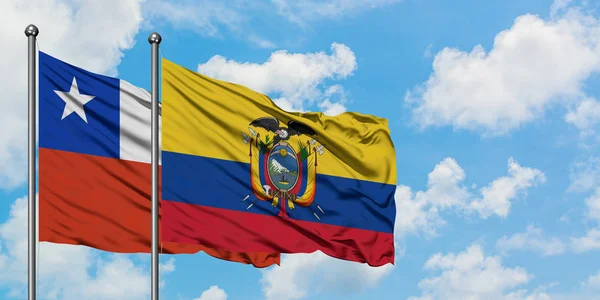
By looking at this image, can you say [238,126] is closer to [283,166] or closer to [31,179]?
[283,166]

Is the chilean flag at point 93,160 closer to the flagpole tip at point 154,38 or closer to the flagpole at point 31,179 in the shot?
the flagpole at point 31,179

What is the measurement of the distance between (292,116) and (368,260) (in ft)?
10.8

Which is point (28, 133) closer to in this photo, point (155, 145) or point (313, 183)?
point (155, 145)

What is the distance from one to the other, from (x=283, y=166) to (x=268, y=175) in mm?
467

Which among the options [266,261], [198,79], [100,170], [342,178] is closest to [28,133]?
[100,170]

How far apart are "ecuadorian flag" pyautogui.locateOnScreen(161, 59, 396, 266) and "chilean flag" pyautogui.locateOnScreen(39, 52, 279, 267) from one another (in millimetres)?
641

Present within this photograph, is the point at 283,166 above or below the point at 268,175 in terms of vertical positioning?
above

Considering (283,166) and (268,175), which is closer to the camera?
(268,175)

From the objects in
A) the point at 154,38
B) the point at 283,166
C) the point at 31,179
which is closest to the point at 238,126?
the point at 283,166

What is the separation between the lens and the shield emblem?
61.6ft

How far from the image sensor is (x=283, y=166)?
19.0 m

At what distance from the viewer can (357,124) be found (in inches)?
826

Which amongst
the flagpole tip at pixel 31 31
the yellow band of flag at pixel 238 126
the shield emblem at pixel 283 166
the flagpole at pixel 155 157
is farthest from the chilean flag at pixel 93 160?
the shield emblem at pixel 283 166

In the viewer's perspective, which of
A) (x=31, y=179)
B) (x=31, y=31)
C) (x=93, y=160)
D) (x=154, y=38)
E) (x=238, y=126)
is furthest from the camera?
(x=238, y=126)
